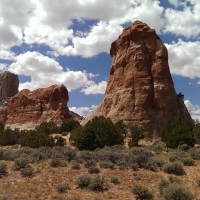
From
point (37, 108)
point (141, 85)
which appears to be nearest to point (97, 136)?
point (141, 85)

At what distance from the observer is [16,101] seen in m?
87.4

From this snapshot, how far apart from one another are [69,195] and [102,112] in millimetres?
39228

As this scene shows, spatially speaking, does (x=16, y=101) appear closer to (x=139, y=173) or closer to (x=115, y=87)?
(x=115, y=87)

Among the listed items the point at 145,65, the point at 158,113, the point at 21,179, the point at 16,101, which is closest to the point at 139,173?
the point at 21,179

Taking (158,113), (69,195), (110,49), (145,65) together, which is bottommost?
(69,195)

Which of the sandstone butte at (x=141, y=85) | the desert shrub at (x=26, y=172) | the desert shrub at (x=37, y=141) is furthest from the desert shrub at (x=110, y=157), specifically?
the sandstone butte at (x=141, y=85)

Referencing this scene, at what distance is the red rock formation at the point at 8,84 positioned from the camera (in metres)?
136

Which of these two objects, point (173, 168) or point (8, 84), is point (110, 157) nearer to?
point (173, 168)

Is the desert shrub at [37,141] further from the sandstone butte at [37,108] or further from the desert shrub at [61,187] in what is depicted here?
the sandstone butte at [37,108]

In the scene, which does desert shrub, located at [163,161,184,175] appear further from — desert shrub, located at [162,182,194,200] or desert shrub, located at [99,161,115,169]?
desert shrub, located at [162,182,194,200]

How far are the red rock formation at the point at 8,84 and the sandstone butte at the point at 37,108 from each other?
5044cm

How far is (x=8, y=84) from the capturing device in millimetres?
137750

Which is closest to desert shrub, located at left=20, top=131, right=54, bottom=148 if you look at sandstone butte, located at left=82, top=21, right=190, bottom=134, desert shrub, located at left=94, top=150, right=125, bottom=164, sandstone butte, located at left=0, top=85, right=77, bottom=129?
desert shrub, located at left=94, top=150, right=125, bottom=164

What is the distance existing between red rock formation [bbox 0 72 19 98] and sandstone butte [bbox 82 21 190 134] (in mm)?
94072
